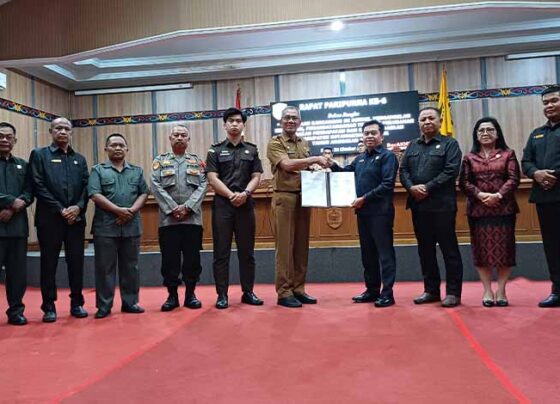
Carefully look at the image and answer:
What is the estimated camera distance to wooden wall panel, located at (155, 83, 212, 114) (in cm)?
842

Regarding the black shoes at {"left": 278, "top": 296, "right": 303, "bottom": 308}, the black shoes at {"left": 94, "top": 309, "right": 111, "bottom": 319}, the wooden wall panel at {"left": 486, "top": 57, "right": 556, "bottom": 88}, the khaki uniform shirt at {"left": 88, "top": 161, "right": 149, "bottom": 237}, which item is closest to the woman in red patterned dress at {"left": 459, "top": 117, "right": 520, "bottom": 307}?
the black shoes at {"left": 278, "top": 296, "right": 303, "bottom": 308}

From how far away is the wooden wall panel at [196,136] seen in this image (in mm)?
8406

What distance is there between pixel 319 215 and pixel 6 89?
15.9 ft

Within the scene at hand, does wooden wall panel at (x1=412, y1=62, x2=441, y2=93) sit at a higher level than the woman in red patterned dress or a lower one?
higher

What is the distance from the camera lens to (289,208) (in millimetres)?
3754

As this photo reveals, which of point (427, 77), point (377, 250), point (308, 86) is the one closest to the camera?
point (377, 250)

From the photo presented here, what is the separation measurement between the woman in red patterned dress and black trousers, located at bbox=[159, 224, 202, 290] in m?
2.03

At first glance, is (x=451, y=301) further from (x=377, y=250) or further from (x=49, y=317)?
(x=49, y=317)

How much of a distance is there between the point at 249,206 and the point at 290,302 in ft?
2.58

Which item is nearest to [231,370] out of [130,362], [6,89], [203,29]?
[130,362]

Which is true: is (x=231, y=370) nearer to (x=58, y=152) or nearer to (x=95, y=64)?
(x=58, y=152)

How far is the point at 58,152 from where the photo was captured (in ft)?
11.9

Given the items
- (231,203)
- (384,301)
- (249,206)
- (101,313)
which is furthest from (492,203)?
(101,313)

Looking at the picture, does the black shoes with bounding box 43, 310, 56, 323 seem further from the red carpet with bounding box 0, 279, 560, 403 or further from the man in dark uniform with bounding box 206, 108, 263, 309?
the man in dark uniform with bounding box 206, 108, 263, 309
